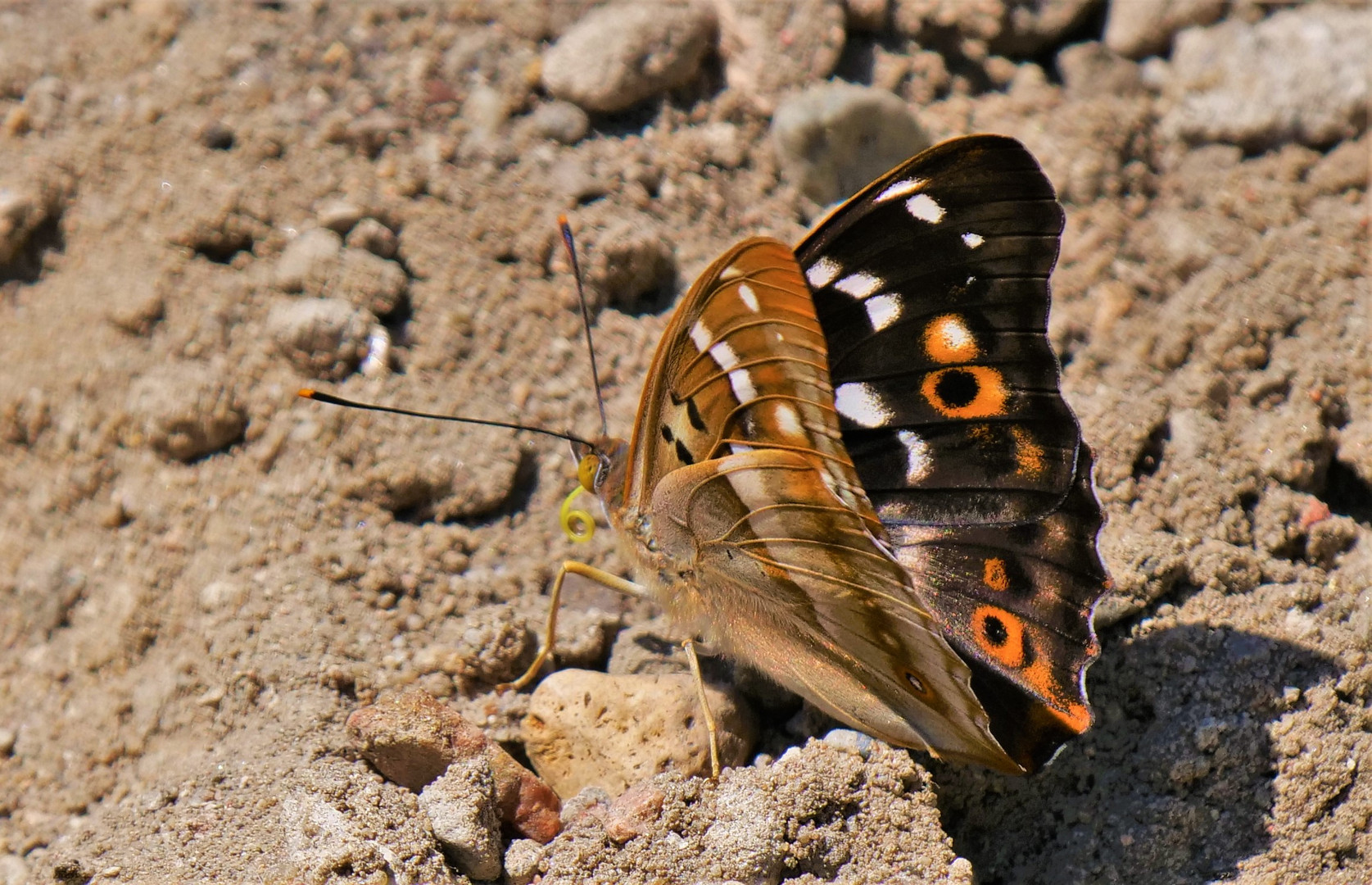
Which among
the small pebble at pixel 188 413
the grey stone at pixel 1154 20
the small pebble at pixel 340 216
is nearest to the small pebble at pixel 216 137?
the small pebble at pixel 340 216

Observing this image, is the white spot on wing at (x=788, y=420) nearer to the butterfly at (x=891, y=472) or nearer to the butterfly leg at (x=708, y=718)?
the butterfly at (x=891, y=472)

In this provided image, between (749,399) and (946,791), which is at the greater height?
(749,399)

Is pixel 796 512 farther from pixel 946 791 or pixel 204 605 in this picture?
pixel 204 605

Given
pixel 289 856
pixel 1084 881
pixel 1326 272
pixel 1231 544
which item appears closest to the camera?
pixel 289 856

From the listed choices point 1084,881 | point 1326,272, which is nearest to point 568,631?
point 1084,881

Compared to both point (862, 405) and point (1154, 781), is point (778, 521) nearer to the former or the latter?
point (862, 405)
